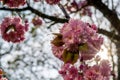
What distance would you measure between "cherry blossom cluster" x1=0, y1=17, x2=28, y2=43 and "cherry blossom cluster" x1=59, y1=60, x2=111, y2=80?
1856mm

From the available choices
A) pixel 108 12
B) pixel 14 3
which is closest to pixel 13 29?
pixel 14 3

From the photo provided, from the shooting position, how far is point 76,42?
134 inches

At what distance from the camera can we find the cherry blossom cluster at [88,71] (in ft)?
11.7

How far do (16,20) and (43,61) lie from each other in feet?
28.4

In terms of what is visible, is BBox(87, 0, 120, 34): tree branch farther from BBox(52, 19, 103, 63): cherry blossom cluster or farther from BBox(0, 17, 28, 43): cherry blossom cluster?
BBox(52, 19, 103, 63): cherry blossom cluster

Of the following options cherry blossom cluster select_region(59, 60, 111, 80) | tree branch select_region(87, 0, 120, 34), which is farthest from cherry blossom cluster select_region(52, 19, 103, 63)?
tree branch select_region(87, 0, 120, 34)

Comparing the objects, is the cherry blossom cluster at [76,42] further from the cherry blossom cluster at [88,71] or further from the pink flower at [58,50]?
the cherry blossom cluster at [88,71]

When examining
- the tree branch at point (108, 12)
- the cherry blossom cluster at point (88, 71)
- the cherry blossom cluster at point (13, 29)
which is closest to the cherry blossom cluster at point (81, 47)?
the cherry blossom cluster at point (88, 71)

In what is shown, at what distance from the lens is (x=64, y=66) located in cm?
384

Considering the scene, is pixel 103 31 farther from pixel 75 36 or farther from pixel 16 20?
pixel 75 36

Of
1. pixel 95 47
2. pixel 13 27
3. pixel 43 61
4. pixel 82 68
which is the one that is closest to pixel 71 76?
pixel 82 68

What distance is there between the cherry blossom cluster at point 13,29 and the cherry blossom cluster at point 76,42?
2.05 m

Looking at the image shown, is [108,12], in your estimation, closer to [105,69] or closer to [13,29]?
[13,29]

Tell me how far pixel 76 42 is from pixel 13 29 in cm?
229
